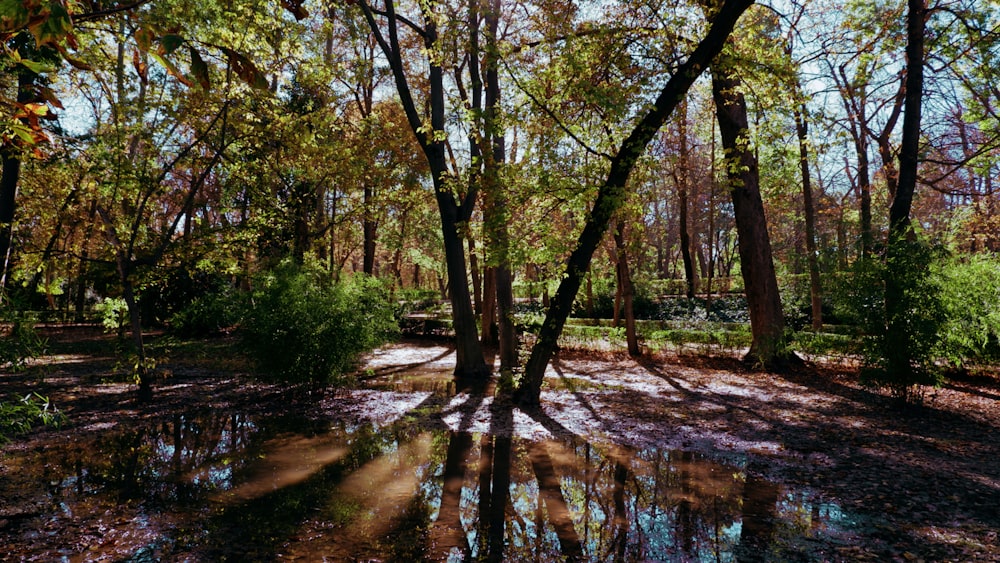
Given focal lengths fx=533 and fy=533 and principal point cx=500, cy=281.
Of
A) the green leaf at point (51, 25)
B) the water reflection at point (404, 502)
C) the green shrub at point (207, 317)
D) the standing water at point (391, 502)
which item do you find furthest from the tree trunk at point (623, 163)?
the green shrub at point (207, 317)

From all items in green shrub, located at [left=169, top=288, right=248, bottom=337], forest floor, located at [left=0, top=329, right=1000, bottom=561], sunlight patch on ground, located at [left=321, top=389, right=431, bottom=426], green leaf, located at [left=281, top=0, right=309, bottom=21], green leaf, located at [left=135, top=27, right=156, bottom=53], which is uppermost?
green leaf, located at [left=281, top=0, right=309, bottom=21]

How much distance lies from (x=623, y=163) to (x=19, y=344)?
661cm

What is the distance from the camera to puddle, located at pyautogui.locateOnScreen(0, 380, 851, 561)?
378 cm

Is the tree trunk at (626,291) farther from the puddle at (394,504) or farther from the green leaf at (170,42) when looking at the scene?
the green leaf at (170,42)

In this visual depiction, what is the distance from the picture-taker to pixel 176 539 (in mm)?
3887

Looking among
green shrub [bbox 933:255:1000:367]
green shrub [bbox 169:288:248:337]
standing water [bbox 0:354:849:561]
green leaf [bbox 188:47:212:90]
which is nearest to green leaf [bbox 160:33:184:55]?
green leaf [bbox 188:47:212:90]

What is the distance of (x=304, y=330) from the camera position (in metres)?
8.41

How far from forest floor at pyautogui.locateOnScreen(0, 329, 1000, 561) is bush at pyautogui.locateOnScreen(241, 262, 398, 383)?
653mm

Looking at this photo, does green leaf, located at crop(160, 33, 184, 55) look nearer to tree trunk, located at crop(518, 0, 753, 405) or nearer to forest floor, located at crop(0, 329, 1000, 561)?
forest floor, located at crop(0, 329, 1000, 561)

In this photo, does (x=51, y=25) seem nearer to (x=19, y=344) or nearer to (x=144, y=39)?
(x=144, y=39)

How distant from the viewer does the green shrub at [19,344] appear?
3.50m

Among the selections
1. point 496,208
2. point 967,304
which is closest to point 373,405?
point 496,208

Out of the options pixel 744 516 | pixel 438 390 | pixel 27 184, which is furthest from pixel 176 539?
pixel 27 184

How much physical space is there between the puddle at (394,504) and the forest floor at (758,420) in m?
0.40
